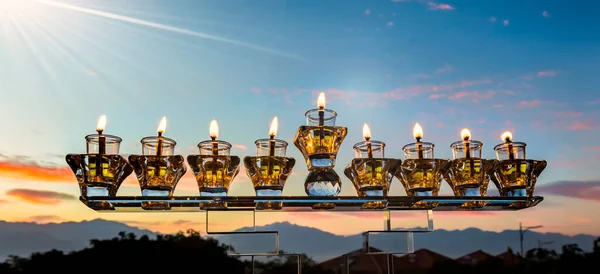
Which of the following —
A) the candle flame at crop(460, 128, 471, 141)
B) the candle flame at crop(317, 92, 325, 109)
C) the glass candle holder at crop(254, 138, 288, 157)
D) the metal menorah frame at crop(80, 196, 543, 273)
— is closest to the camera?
the metal menorah frame at crop(80, 196, 543, 273)

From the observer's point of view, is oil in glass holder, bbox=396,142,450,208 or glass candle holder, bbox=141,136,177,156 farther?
oil in glass holder, bbox=396,142,450,208

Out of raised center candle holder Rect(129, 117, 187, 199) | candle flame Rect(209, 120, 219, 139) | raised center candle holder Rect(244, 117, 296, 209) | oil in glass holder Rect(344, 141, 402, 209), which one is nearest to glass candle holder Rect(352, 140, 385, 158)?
oil in glass holder Rect(344, 141, 402, 209)

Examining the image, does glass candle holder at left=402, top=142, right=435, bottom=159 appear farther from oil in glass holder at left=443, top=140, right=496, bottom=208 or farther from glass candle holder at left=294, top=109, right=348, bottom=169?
glass candle holder at left=294, top=109, right=348, bottom=169

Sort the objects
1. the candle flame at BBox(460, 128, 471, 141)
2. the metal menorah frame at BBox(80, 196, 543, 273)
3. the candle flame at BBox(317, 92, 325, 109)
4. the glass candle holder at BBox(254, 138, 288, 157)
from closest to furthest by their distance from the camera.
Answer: the metal menorah frame at BBox(80, 196, 543, 273)
the glass candle holder at BBox(254, 138, 288, 157)
the candle flame at BBox(317, 92, 325, 109)
the candle flame at BBox(460, 128, 471, 141)

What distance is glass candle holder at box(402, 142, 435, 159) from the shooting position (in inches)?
77.4

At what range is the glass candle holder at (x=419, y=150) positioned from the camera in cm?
197

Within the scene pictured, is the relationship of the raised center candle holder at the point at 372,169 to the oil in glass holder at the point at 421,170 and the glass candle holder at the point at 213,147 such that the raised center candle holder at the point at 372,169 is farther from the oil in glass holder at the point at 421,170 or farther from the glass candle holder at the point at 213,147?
the glass candle holder at the point at 213,147

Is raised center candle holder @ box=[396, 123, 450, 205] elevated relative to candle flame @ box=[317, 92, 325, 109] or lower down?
lower down

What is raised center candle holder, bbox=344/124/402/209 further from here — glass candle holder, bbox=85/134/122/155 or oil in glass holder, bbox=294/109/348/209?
glass candle holder, bbox=85/134/122/155

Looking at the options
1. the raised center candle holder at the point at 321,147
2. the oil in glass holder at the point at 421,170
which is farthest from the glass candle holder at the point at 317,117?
the oil in glass holder at the point at 421,170

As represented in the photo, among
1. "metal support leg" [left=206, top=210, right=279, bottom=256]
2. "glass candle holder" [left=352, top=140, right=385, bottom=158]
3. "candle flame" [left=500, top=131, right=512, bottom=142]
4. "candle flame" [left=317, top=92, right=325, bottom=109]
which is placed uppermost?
"candle flame" [left=317, top=92, right=325, bottom=109]

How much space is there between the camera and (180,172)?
5.98 ft

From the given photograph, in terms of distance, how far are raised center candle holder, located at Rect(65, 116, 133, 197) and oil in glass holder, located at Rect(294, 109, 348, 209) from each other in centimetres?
55

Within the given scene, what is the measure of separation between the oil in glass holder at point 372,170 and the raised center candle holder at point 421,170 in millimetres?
71
